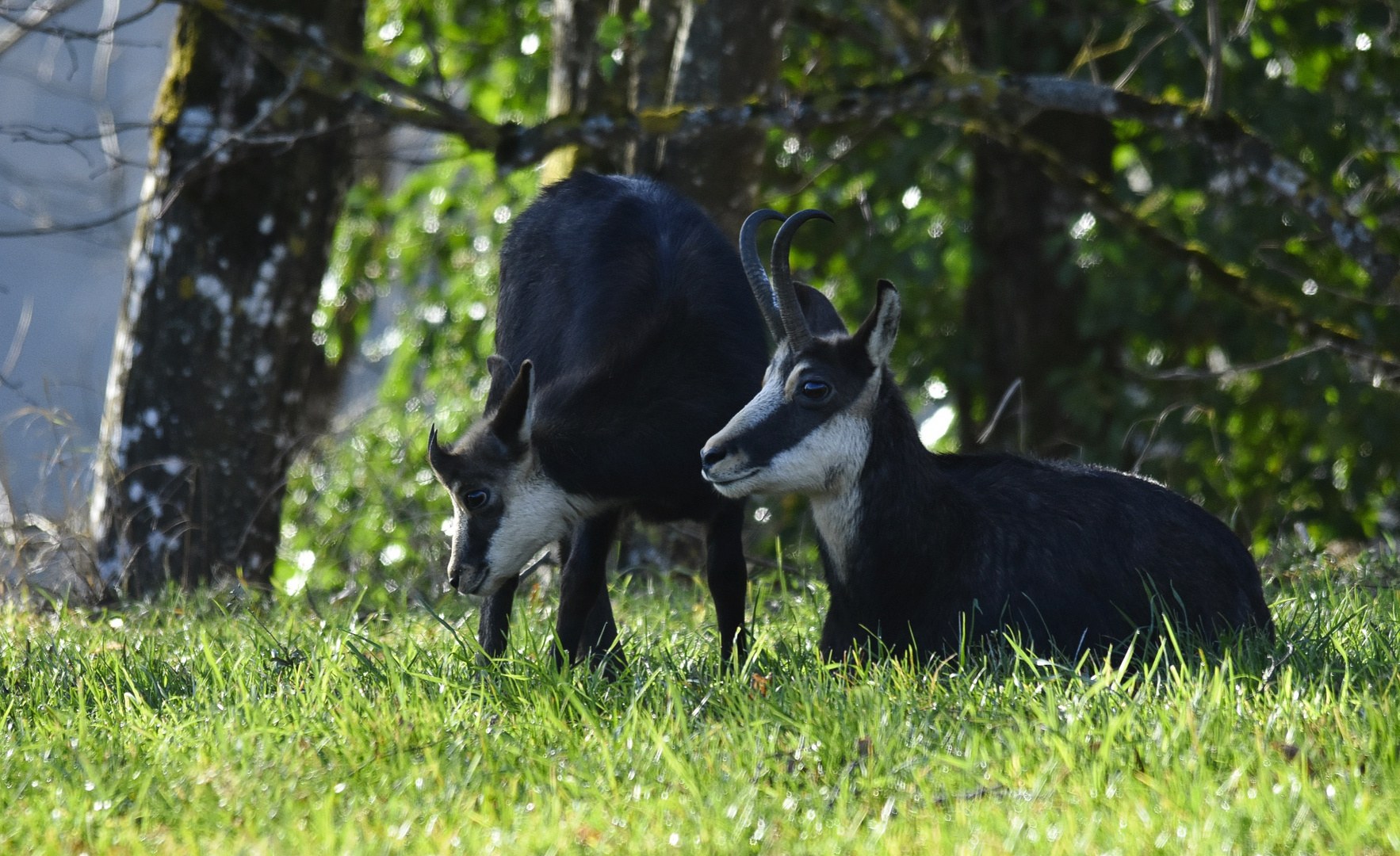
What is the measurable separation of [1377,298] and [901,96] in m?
2.85

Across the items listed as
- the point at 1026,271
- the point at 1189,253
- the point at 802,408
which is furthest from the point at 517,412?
the point at 1026,271

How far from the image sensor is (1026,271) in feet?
35.6

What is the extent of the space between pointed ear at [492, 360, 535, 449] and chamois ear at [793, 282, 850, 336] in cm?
102

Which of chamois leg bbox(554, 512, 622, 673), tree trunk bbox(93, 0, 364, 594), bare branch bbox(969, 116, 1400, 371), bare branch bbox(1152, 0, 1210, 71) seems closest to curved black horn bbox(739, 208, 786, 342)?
chamois leg bbox(554, 512, 622, 673)

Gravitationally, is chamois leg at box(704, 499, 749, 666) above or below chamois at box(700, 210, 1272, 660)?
below

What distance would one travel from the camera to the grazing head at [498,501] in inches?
203

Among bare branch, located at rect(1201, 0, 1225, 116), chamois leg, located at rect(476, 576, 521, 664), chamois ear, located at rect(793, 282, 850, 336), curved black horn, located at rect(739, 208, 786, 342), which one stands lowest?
chamois leg, located at rect(476, 576, 521, 664)

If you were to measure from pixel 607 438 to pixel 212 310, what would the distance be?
10.7ft

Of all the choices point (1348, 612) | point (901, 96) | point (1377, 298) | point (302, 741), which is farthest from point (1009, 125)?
point (302, 741)

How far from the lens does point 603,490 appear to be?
5.16 metres

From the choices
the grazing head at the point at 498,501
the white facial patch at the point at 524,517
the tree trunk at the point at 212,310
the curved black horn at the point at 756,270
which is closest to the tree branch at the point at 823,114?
the tree trunk at the point at 212,310

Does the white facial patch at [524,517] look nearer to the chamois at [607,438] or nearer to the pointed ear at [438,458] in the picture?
the chamois at [607,438]

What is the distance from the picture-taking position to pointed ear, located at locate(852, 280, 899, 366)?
→ 4.70m

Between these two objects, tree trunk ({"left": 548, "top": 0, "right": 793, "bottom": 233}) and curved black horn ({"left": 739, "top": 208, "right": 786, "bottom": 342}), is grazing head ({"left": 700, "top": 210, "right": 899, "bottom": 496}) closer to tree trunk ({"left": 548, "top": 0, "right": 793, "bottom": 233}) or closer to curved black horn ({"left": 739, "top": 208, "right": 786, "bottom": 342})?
curved black horn ({"left": 739, "top": 208, "right": 786, "bottom": 342})
